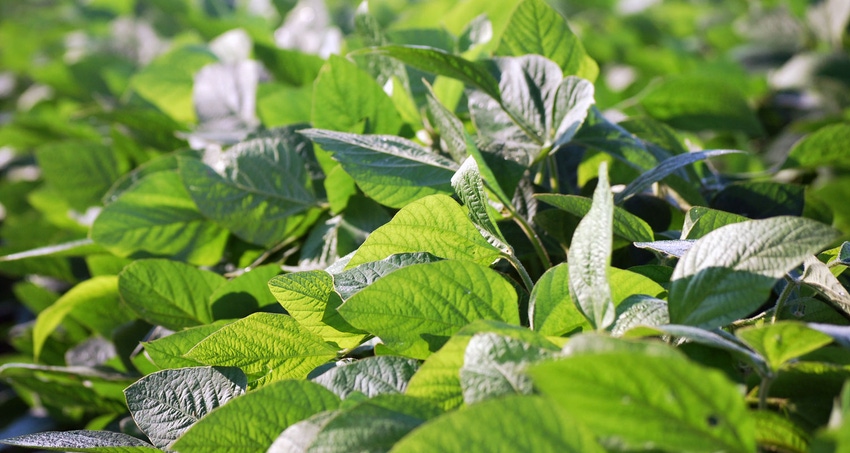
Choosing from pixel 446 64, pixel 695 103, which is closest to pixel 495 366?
pixel 446 64

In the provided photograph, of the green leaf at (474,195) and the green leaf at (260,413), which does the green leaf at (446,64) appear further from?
the green leaf at (260,413)

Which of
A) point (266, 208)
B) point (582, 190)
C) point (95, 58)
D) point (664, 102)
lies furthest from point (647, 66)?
point (95, 58)

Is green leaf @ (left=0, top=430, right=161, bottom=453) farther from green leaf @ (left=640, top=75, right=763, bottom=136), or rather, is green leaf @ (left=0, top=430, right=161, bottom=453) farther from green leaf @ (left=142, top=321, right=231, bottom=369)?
green leaf @ (left=640, top=75, right=763, bottom=136)

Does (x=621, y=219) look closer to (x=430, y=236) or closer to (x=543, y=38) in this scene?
(x=430, y=236)

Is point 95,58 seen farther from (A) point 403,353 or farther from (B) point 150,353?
(A) point 403,353

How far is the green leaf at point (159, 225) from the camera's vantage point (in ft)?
3.28

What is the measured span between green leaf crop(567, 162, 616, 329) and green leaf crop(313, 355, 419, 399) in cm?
15

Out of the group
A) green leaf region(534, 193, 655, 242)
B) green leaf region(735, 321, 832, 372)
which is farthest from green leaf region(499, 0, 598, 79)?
green leaf region(735, 321, 832, 372)

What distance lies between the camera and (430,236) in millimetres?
656

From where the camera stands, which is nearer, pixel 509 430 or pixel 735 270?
pixel 509 430

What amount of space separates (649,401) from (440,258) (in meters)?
0.28

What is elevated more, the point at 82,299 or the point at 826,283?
the point at 826,283

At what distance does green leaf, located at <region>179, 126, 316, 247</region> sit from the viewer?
92 centimetres

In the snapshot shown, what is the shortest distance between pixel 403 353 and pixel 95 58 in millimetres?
1685
